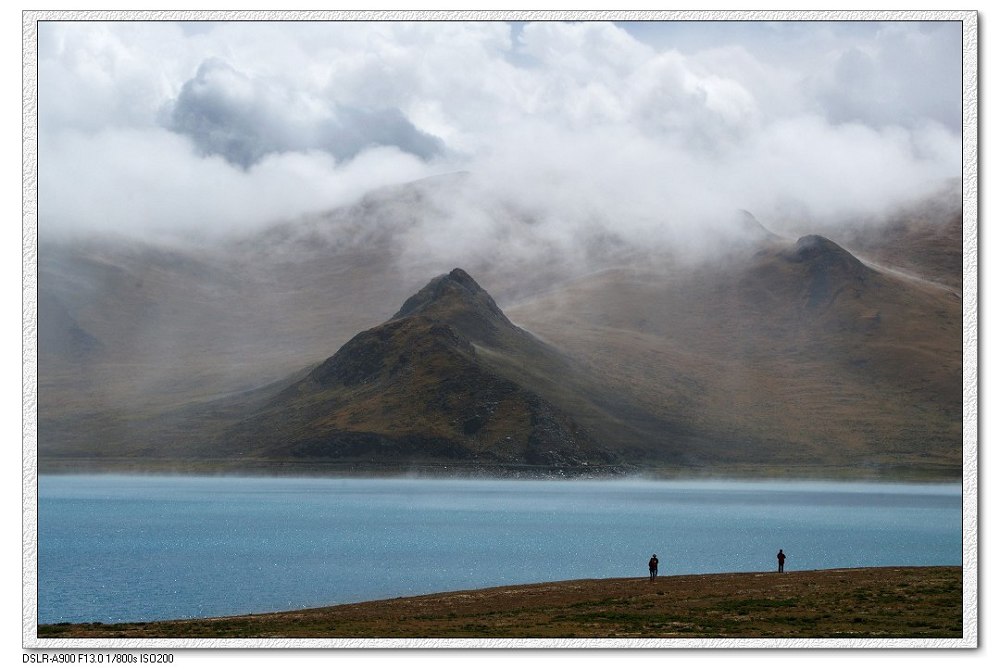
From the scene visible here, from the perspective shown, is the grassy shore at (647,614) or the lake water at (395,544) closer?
the grassy shore at (647,614)

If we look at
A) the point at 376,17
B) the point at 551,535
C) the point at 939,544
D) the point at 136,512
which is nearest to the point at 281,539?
the point at 551,535

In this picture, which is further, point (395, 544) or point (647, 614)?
point (395, 544)

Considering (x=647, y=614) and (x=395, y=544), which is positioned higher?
(x=647, y=614)

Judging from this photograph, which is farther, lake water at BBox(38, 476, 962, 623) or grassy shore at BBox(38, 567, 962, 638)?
lake water at BBox(38, 476, 962, 623)

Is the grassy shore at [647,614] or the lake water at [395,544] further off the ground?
the grassy shore at [647,614]

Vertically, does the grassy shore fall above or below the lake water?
above
